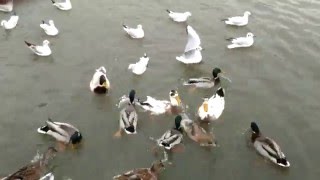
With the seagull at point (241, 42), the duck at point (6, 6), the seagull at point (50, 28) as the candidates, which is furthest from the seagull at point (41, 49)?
the seagull at point (241, 42)

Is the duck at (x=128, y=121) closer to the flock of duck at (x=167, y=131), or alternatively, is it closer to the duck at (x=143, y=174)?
the flock of duck at (x=167, y=131)

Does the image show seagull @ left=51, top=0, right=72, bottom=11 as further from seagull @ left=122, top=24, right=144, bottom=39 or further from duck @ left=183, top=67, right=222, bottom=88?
duck @ left=183, top=67, right=222, bottom=88

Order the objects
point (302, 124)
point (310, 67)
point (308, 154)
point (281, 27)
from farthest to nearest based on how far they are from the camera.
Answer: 1. point (281, 27)
2. point (310, 67)
3. point (302, 124)
4. point (308, 154)

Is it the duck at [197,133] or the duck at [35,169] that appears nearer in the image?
the duck at [35,169]

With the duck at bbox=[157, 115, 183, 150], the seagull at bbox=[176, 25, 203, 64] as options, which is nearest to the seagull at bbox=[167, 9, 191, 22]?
the seagull at bbox=[176, 25, 203, 64]

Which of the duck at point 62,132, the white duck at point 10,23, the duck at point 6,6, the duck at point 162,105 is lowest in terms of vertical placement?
the duck at point 6,6

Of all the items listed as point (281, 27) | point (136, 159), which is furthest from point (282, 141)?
point (281, 27)

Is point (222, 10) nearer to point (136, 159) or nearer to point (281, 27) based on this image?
point (281, 27)

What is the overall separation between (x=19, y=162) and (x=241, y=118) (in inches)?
233

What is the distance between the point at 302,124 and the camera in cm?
1349

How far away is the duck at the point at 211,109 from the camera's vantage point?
43.4ft

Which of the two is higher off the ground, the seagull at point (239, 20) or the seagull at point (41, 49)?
the seagull at point (239, 20)

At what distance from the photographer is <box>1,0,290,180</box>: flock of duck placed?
37.6 feet

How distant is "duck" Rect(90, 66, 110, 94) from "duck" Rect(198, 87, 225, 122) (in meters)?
2.73
